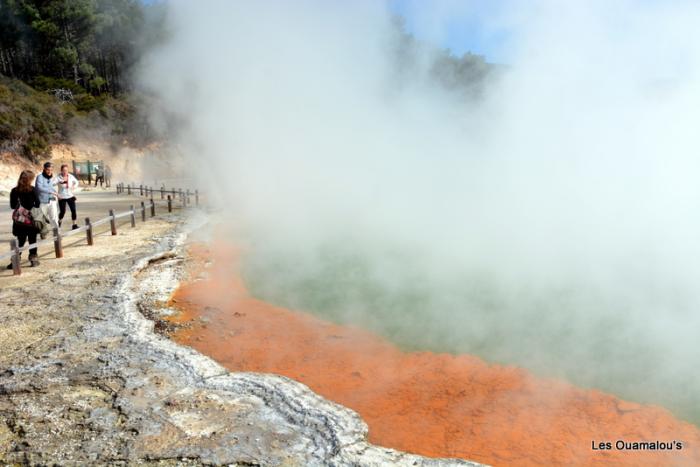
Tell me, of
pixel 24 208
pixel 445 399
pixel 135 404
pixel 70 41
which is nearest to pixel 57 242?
pixel 24 208

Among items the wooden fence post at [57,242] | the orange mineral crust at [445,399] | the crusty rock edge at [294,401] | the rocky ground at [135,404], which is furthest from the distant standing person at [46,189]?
the crusty rock edge at [294,401]

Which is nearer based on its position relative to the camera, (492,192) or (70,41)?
(492,192)

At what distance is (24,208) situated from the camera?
16.6ft

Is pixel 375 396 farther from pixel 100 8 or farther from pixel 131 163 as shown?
pixel 100 8

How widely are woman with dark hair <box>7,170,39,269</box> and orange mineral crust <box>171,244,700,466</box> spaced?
2.06 meters

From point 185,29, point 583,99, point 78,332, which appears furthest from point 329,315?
point 185,29

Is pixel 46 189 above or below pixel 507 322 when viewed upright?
above

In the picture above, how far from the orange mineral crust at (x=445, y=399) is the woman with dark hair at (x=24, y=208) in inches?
81.0

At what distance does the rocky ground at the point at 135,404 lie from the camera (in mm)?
2076

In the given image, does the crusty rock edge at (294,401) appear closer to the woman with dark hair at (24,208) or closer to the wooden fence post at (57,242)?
the woman with dark hair at (24,208)

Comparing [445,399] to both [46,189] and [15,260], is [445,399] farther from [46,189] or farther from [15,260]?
[46,189]

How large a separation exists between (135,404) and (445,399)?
1.66 metres

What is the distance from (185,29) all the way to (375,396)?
34.3 ft

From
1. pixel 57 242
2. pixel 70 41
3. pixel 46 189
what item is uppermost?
pixel 70 41
